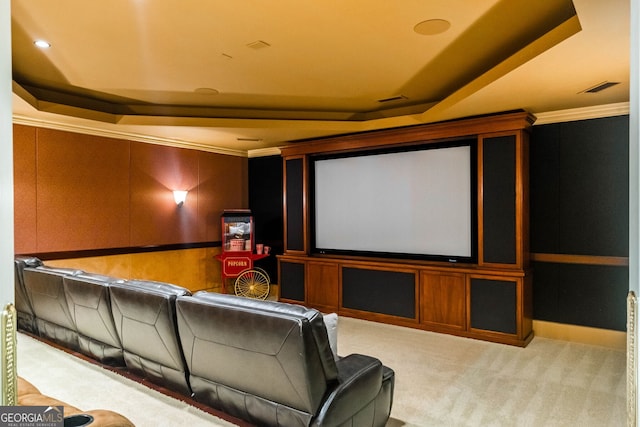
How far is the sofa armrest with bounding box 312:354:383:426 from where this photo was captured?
6.27ft

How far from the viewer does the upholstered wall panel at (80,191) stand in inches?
192

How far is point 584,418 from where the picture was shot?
2.80 metres

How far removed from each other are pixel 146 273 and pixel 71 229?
121cm

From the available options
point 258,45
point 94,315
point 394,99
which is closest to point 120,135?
point 258,45

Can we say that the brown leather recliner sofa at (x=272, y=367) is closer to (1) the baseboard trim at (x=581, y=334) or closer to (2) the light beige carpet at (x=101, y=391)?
(2) the light beige carpet at (x=101, y=391)

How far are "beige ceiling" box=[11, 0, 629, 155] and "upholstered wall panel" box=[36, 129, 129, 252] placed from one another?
8.7 inches

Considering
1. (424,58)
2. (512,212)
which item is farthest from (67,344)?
(512,212)

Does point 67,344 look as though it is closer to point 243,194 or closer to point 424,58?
point 424,58

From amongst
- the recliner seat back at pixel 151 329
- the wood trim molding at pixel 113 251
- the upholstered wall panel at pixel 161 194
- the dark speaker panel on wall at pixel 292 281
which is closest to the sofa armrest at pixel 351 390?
the recliner seat back at pixel 151 329

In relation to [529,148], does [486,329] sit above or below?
below

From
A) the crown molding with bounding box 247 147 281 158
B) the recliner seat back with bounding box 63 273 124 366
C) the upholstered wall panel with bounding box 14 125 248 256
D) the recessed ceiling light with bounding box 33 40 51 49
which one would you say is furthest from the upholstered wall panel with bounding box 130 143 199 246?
the recliner seat back with bounding box 63 273 124 366

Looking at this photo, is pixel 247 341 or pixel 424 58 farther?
pixel 424 58

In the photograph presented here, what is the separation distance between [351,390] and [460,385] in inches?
68.8

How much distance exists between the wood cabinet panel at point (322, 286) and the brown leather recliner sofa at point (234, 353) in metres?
3.28
